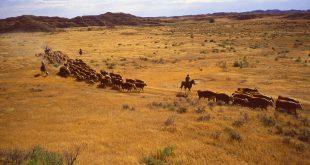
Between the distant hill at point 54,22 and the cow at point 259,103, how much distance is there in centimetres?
8717

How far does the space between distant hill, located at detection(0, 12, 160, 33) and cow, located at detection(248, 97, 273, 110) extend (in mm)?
87170

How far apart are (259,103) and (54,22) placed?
376ft

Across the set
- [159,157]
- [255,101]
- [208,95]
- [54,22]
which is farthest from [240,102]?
[54,22]

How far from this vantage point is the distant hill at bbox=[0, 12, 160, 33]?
94.9 meters

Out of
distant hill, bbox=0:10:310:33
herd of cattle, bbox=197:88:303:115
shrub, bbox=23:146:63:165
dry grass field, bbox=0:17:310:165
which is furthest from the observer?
distant hill, bbox=0:10:310:33

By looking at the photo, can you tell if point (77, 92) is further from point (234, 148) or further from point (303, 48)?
point (303, 48)

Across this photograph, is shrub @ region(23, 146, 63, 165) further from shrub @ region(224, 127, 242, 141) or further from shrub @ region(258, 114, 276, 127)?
shrub @ region(258, 114, 276, 127)

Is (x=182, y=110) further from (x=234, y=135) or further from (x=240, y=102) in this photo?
(x=234, y=135)

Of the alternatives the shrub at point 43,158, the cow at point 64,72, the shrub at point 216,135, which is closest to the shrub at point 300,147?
the shrub at point 216,135

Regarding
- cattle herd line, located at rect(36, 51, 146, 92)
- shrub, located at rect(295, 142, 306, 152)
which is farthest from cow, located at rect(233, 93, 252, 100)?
cattle herd line, located at rect(36, 51, 146, 92)

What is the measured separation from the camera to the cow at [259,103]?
15.6m

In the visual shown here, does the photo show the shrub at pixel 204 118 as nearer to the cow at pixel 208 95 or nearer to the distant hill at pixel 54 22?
the cow at pixel 208 95

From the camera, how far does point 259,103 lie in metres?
15.7

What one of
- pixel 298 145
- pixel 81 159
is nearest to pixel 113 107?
pixel 81 159
